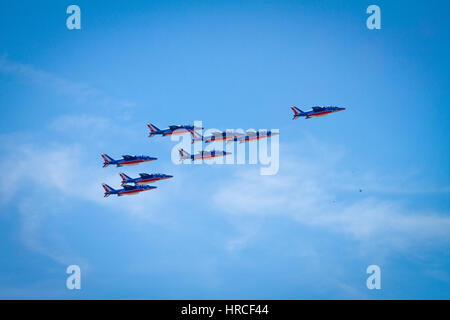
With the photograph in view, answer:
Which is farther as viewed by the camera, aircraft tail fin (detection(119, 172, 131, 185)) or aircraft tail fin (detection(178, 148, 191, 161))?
aircraft tail fin (detection(119, 172, 131, 185))

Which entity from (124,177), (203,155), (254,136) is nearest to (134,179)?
(124,177)

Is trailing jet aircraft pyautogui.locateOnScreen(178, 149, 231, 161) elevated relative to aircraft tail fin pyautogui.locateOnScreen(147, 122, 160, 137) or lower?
lower

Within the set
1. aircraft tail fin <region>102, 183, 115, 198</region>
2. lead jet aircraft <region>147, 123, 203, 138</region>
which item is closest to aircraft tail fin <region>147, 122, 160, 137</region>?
lead jet aircraft <region>147, 123, 203, 138</region>

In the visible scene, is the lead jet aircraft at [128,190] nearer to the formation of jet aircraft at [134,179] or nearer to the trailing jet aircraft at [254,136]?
the formation of jet aircraft at [134,179]

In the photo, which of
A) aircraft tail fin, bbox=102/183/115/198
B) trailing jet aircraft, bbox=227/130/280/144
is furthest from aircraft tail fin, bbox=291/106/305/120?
aircraft tail fin, bbox=102/183/115/198

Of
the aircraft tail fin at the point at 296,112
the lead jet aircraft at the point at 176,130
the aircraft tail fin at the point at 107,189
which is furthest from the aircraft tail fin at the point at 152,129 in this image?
the aircraft tail fin at the point at 296,112

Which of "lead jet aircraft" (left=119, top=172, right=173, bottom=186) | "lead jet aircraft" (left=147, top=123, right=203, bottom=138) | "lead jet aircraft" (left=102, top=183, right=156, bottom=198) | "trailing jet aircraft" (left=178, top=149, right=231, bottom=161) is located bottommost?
"lead jet aircraft" (left=102, top=183, right=156, bottom=198)

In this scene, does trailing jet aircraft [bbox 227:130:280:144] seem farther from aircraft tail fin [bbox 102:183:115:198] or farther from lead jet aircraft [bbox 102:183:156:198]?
aircraft tail fin [bbox 102:183:115:198]

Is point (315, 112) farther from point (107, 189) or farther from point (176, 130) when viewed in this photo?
point (107, 189)

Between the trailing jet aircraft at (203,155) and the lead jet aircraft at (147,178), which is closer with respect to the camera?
the lead jet aircraft at (147,178)

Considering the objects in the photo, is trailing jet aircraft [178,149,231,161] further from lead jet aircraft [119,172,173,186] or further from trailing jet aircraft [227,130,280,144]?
lead jet aircraft [119,172,173,186]
